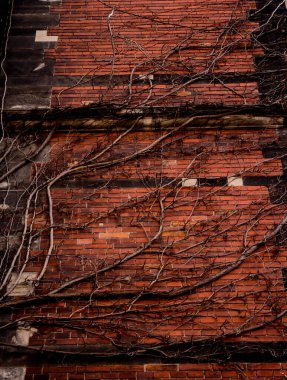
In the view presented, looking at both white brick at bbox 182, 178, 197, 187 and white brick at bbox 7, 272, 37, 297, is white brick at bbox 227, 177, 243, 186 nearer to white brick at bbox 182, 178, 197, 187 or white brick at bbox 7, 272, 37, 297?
white brick at bbox 182, 178, 197, 187

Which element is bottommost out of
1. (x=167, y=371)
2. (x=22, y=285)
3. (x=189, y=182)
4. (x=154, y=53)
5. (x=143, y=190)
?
(x=167, y=371)

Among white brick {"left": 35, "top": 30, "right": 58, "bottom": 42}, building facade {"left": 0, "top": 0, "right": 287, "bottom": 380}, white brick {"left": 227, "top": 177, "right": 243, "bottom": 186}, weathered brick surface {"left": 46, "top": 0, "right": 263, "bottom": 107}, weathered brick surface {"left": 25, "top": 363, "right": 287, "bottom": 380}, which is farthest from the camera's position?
white brick {"left": 35, "top": 30, "right": 58, "bottom": 42}

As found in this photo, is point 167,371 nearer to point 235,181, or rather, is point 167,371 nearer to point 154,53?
point 235,181

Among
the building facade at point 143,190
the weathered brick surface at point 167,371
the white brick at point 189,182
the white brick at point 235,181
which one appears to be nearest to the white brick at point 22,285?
the building facade at point 143,190

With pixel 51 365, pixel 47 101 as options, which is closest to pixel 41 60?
pixel 47 101

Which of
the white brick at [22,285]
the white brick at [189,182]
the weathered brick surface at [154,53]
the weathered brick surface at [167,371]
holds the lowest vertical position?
the weathered brick surface at [167,371]

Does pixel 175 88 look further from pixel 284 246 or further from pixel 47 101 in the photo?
pixel 284 246

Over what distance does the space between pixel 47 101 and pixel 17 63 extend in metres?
0.93

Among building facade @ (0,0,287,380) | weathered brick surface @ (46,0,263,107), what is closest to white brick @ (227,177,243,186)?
building facade @ (0,0,287,380)

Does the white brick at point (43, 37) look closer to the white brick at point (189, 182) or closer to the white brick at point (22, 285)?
the white brick at point (189, 182)

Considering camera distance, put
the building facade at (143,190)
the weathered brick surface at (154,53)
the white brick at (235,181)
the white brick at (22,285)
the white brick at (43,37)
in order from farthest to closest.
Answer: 1. the white brick at (43,37)
2. the weathered brick surface at (154,53)
3. the white brick at (235,181)
4. the white brick at (22,285)
5. the building facade at (143,190)

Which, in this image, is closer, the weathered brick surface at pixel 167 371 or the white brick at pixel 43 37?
the weathered brick surface at pixel 167 371

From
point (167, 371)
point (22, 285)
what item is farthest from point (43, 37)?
point (167, 371)

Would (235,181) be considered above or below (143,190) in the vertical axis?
above
